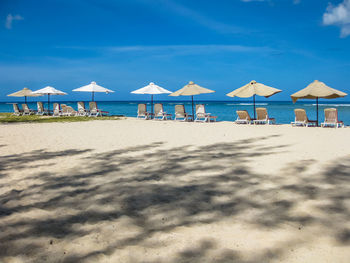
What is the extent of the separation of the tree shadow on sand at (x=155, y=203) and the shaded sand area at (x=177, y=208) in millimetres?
10

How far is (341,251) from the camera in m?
1.98

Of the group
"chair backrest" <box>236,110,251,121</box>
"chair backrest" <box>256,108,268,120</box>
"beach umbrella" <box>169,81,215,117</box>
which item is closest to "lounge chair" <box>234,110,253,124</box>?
"chair backrest" <box>236,110,251,121</box>

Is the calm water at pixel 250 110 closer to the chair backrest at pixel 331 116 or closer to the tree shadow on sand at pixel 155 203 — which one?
the chair backrest at pixel 331 116

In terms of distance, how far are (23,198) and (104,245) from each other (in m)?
1.51

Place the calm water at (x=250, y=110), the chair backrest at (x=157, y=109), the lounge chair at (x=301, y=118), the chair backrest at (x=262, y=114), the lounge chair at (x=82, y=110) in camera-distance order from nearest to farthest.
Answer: the lounge chair at (x=301, y=118), the chair backrest at (x=262, y=114), the chair backrest at (x=157, y=109), the lounge chair at (x=82, y=110), the calm water at (x=250, y=110)

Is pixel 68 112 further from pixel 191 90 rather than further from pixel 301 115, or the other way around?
pixel 301 115

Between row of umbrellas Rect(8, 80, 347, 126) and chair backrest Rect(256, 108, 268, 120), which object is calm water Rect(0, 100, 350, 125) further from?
chair backrest Rect(256, 108, 268, 120)

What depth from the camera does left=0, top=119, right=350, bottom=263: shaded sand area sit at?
2.04 meters

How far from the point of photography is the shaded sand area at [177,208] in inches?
80.2

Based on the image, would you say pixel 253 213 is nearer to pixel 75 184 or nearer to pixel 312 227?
pixel 312 227

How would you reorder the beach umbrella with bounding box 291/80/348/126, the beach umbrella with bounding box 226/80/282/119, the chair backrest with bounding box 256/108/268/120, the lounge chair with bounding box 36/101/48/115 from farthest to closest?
the lounge chair with bounding box 36/101/48/115 < the beach umbrella with bounding box 226/80/282/119 < the chair backrest with bounding box 256/108/268/120 < the beach umbrella with bounding box 291/80/348/126

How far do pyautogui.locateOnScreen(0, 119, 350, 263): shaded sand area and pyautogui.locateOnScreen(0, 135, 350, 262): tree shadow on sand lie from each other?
0.4 inches

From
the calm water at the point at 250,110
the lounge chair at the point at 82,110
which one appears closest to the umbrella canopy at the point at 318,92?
the calm water at the point at 250,110

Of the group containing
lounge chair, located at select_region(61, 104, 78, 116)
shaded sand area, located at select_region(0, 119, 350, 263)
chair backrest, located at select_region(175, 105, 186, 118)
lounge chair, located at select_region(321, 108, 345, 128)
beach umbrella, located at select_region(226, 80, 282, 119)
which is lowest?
shaded sand area, located at select_region(0, 119, 350, 263)
